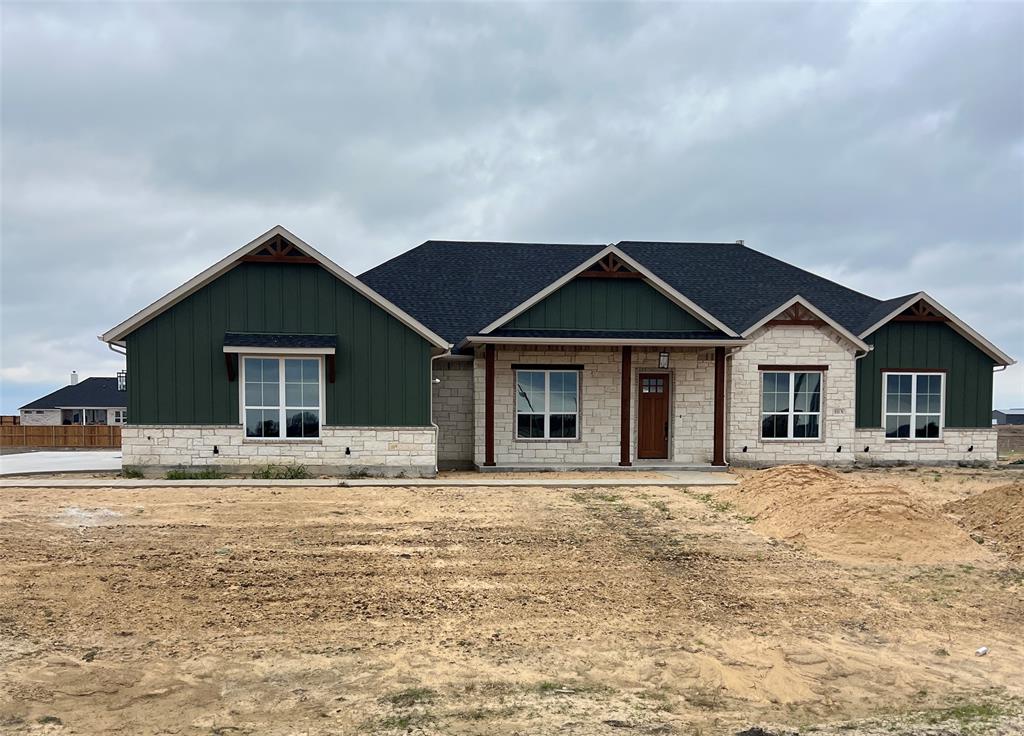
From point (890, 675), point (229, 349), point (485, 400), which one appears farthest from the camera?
point (485, 400)

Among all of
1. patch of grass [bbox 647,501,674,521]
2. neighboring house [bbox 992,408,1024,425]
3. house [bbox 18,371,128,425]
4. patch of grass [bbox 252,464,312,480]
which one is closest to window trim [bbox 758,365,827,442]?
patch of grass [bbox 647,501,674,521]

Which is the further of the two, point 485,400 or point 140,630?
point 485,400

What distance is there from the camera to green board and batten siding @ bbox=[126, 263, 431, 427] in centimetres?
1498

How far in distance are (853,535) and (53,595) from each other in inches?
396

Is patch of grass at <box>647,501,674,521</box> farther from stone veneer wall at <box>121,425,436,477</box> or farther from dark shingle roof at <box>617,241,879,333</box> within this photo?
dark shingle roof at <box>617,241,879,333</box>

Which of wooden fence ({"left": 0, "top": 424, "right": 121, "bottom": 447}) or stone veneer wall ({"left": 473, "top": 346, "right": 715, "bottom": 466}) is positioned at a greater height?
stone veneer wall ({"left": 473, "top": 346, "right": 715, "bottom": 466})

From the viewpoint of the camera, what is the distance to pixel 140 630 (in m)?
6.04

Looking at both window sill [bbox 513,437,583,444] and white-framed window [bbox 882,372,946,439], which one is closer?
window sill [bbox 513,437,583,444]

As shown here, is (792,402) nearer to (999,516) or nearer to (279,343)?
(999,516)

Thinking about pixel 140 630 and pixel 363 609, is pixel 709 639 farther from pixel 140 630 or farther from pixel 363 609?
pixel 140 630

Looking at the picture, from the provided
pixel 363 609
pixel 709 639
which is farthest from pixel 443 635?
pixel 709 639

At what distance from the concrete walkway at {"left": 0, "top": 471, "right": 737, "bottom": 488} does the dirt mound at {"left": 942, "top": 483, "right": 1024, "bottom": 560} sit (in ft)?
14.4

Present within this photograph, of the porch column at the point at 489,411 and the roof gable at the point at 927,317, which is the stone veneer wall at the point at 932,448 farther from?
the porch column at the point at 489,411

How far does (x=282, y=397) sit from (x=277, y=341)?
1.33 m
